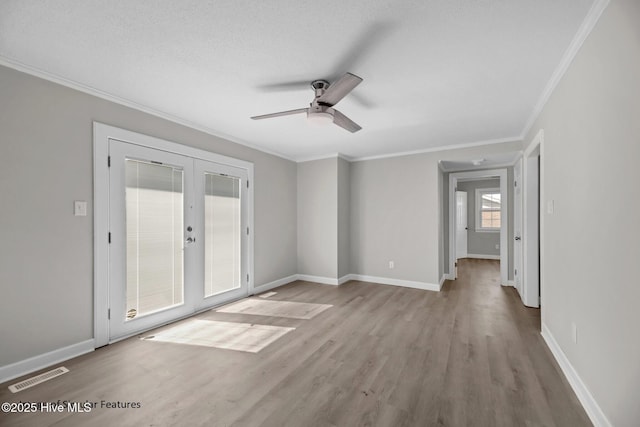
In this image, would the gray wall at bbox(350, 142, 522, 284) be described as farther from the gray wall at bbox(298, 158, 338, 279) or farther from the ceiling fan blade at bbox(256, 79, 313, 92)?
the ceiling fan blade at bbox(256, 79, 313, 92)

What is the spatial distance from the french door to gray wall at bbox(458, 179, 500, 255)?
709cm

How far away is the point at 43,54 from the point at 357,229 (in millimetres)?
4804

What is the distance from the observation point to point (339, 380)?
85.1 inches

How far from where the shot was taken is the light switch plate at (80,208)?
2539 millimetres

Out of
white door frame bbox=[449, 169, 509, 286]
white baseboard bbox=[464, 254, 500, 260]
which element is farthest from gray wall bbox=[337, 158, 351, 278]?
white baseboard bbox=[464, 254, 500, 260]

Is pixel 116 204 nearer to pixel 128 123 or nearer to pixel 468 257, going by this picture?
pixel 128 123

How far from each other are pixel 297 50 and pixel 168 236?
260 cm

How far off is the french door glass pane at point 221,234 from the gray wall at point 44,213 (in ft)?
4.33

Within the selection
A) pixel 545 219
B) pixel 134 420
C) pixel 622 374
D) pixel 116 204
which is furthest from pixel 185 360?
pixel 545 219

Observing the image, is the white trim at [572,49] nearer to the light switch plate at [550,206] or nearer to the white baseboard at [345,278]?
the light switch plate at [550,206]

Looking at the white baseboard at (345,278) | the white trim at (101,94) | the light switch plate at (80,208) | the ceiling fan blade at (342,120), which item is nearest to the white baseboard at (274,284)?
the white baseboard at (345,278)

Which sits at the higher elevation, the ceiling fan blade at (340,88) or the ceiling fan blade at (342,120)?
the ceiling fan blade at (340,88)

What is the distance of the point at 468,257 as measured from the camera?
329 inches

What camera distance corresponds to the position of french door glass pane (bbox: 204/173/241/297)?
3834 millimetres
